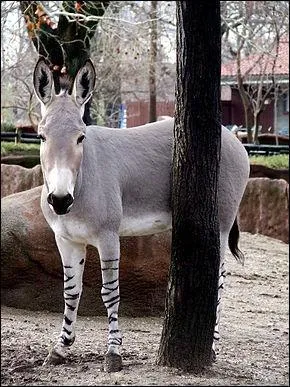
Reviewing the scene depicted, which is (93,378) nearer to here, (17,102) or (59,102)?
(59,102)

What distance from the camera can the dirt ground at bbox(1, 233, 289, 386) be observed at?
4293 millimetres

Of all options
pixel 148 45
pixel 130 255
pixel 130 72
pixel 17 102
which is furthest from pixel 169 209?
pixel 17 102

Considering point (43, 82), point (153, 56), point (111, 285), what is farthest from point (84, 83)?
point (153, 56)

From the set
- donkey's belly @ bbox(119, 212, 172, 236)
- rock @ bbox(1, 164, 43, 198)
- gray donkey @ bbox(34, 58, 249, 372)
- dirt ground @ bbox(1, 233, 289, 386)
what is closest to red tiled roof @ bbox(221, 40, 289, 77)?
rock @ bbox(1, 164, 43, 198)

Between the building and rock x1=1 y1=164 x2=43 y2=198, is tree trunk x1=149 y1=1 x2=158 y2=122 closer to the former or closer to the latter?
the building

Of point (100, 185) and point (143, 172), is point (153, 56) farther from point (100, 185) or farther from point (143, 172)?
point (100, 185)

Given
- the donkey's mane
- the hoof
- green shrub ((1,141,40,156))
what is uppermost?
the donkey's mane

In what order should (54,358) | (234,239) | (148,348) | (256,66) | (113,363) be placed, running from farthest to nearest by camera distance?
1. (256,66)
2. (234,239)
3. (148,348)
4. (54,358)
5. (113,363)

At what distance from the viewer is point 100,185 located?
4.70 meters

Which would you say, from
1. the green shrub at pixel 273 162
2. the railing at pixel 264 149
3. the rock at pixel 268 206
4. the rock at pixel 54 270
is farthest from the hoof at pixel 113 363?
the railing at pixel 264 149

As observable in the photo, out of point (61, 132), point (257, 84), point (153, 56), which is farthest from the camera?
point (257, 84)

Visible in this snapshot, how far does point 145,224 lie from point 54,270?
183cm

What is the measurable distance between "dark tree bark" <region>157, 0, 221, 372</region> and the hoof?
0.26 metres

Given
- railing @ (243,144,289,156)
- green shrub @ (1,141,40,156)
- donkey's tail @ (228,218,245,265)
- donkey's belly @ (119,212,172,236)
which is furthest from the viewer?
railing @ (243,144,289,156)
